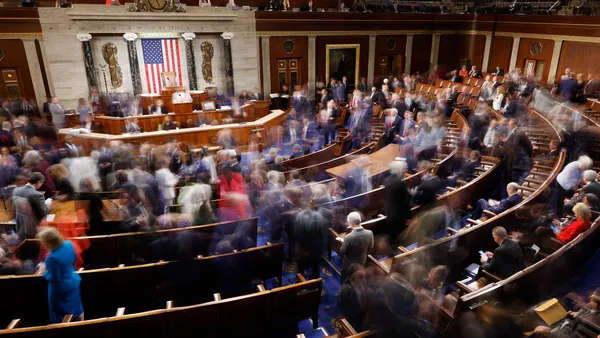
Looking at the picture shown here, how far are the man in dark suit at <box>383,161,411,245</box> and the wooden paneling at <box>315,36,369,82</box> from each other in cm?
1124

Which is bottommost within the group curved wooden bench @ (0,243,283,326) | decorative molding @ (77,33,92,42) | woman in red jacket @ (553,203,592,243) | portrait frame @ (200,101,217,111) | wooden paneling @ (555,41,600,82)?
curved wooden bench @ (0,243,283,326)

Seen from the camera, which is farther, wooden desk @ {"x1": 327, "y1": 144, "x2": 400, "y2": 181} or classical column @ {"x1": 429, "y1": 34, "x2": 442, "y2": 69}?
classical column @ {"x1": 429, "y1": 34, "x2": 442, "y2": 69}

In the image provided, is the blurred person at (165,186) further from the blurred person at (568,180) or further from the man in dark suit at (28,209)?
the blurred person at (568,180)

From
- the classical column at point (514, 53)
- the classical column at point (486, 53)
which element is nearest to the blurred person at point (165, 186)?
the classical column at point (514, 53)

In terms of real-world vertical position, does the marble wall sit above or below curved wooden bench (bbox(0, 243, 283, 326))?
above

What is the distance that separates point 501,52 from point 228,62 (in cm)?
1084

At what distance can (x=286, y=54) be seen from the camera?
14727 millimetres

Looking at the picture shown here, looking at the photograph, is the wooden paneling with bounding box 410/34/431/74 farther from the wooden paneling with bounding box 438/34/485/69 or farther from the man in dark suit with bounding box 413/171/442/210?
the man in dark suit with bounding box 413/171/442/210

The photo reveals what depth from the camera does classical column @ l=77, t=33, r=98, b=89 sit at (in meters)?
11.5

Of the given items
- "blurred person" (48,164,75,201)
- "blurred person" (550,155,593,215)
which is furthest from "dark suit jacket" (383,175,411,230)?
"blurred person" (48,164,75,201)

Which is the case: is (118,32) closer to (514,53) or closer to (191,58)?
(191,58)

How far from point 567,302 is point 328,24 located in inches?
509

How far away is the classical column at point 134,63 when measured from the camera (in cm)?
1195

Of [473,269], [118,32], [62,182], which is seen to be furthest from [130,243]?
[118,32]
